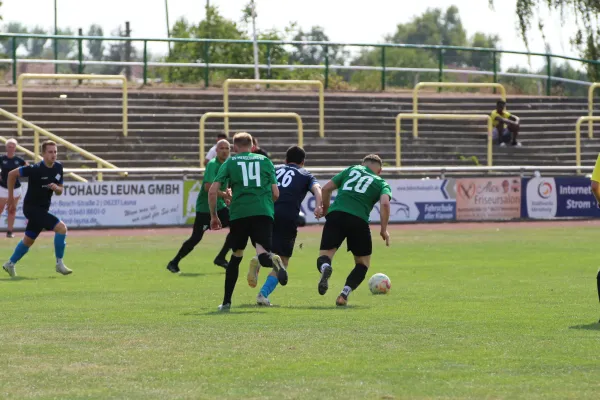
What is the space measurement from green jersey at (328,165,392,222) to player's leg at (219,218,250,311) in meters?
1.17

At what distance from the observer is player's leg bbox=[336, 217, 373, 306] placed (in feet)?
42.1

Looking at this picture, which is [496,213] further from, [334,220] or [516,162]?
[334,220]

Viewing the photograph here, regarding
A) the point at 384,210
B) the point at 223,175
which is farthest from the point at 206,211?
the point at 384,210

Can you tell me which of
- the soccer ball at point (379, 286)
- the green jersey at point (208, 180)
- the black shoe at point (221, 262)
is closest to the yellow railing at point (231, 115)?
the green jersey at point (208, 180)

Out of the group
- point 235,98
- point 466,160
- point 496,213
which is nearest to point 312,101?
point 235,98

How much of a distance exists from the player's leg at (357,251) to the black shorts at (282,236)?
71 cm

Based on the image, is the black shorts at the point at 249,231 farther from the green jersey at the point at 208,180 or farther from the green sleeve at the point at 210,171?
the green sleeve at the point at 210,171

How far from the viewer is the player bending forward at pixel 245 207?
12258 mm

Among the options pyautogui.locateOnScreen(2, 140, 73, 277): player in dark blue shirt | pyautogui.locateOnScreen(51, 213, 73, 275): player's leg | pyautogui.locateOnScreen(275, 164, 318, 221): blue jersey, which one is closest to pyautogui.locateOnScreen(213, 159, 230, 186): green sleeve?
pyautogui.locateOnScreen(275, 164, 318, 221): blue jersey

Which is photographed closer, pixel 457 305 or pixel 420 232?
pixel 457 305

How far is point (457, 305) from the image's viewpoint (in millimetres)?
12672

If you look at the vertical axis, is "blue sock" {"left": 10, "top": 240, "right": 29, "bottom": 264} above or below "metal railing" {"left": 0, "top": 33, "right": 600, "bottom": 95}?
below

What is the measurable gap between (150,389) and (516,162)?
3041 centimetres

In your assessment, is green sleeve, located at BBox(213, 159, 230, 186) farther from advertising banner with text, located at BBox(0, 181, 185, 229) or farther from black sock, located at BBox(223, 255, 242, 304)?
advertising banner with text, located at BBox(0, 181, 185, 229)
